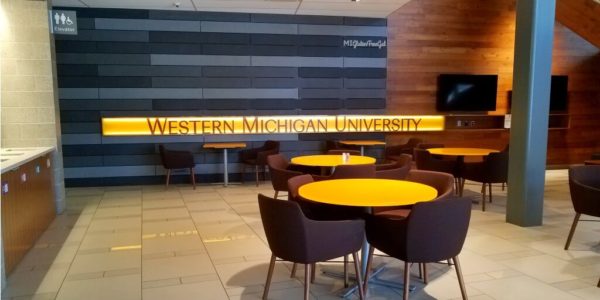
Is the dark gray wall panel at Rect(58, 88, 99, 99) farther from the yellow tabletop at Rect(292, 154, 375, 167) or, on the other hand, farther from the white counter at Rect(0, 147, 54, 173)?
the yellow tabletop at Rect(292, 154, 375, 167)

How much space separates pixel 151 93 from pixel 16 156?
353 centimetres

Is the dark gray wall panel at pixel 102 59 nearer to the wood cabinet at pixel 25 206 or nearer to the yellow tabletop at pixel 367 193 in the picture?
the wood cabinet at pixel 25 206

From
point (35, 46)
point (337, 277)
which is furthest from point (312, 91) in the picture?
point (337, 277)

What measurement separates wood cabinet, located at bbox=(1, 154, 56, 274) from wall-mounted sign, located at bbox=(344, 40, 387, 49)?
5506 mm

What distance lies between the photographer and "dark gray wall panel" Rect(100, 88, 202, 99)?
25.2ft

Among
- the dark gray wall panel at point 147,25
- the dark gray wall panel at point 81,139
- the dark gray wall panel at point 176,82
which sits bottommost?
the dark gray wall panel at point 81,139

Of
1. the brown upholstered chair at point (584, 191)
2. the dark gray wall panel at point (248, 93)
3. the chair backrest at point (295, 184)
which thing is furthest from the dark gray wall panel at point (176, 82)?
the brown upholstered chair at point (584, 191)

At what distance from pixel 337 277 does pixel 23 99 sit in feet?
14.5

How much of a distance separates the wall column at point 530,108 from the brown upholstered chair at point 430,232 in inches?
105

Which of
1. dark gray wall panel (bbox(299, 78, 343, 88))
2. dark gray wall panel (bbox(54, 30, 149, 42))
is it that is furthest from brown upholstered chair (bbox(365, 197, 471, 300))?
dark gray wall panel (bbox(54, 30, 149, 42))

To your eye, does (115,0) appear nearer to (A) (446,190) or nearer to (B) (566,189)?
(A) (446,190)

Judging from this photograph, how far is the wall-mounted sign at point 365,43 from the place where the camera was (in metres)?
8.43

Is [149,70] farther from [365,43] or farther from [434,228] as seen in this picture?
[434,228]

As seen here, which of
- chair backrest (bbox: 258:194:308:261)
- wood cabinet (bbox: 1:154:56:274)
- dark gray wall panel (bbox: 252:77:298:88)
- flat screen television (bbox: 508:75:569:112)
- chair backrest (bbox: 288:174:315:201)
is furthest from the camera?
flat screen television (bbox: 508:75:569:112)
